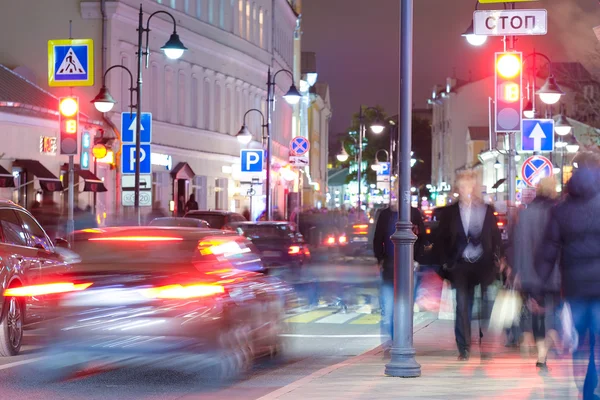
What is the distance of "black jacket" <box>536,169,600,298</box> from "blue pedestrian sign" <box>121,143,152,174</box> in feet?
81.4

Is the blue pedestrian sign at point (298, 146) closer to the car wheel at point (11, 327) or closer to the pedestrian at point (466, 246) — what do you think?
the car wheel at point (11, 327)

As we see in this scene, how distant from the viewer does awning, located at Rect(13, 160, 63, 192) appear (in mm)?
35562

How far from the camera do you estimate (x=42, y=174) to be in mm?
35969

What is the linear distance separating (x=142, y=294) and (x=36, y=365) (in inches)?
85.9

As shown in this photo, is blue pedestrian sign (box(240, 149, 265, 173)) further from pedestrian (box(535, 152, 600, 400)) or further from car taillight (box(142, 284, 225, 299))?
pedestrian (box(535, 152, 600, 400))

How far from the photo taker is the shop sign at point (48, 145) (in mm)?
37650

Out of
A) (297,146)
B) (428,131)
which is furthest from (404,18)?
(428,131)

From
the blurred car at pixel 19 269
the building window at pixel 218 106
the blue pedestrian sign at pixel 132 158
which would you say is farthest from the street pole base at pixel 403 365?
the building window at pixel 218 106

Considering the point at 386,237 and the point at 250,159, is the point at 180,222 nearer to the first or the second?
the point at 386,237

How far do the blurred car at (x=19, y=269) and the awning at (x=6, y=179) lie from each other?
17511 mm

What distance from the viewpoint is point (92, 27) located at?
148ft

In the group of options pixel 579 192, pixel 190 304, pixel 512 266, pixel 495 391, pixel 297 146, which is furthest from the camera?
pixel 297 146

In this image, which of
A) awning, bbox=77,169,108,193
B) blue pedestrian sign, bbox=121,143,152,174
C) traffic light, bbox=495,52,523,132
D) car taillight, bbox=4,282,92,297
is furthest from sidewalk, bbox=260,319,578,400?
awning, bbox=77,169,108,193

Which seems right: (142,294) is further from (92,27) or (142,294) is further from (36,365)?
(92,27)
